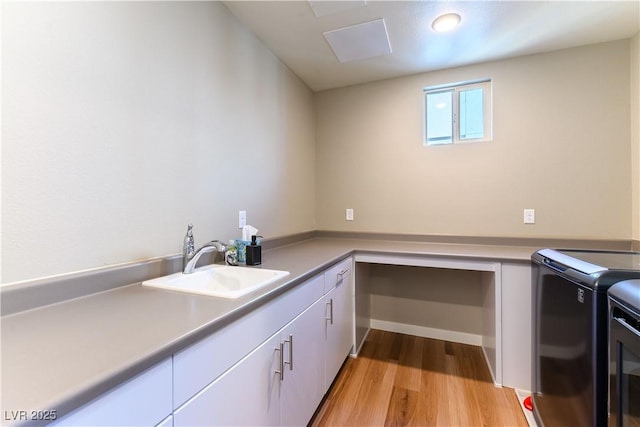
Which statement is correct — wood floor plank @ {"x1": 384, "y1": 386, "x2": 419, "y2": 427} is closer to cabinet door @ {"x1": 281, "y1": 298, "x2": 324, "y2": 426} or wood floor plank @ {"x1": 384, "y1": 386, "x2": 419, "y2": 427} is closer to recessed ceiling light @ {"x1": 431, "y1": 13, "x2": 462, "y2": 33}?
cabinet door @ {"x1": 281, "y1": 298, "x2": 324, "y2": 426}

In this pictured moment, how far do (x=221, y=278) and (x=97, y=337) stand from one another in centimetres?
75

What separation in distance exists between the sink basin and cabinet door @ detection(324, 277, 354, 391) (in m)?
0.45

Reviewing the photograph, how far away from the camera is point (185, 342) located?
0.68 m

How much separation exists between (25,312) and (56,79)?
738mm

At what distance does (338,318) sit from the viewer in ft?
5.88

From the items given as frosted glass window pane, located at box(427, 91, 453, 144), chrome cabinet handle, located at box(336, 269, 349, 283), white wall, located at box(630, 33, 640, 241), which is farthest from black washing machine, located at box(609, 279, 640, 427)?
frosted glass window pane, located at box(427, 91, 453, 144)

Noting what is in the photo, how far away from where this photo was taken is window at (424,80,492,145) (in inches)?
90.3

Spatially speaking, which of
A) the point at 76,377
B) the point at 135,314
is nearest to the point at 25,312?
the point at 135,314

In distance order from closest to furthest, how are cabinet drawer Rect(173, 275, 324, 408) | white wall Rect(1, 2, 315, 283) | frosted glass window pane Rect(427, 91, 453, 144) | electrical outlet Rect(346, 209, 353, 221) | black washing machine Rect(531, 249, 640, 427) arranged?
cabinet drawer Rect(173, 275, 324, 408), white wall Rect(1, 2, 315, 283), black washing machine Rect(531, 249, 640, 427), frosted glass window pane Rect(427, 91, 453, 144), electrical outlet Rect(346, 209, 353, 221)

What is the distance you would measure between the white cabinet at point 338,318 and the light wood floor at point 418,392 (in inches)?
5.7

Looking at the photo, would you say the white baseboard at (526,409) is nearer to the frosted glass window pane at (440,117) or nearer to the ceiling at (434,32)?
the frosted glass window pane at (440,117)

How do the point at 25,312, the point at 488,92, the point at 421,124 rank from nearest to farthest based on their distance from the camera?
the point at 25,312 → the point at 488,92 → the point at 421,124

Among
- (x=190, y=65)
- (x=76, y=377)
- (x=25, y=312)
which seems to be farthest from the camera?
(x=190, y=65)

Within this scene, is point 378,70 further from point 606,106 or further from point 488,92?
point 606,106
